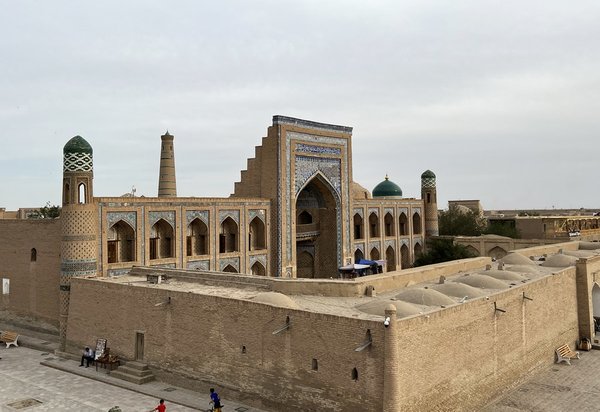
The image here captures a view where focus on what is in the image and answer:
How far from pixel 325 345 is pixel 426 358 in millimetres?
2227

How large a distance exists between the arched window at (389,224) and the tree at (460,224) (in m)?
11.0

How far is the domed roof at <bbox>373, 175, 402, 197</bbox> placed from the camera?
46.5m

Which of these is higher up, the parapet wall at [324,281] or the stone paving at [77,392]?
the parapet wall at [324,281]

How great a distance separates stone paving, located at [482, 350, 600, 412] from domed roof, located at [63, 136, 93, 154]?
51.3 ft

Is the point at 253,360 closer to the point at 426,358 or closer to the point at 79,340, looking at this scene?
the point at 426,358

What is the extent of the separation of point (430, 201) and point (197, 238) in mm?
22790

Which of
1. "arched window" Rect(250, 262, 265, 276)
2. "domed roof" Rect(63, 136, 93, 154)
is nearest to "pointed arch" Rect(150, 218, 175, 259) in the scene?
"domed roof" Rect(63, 136, 93, 154)

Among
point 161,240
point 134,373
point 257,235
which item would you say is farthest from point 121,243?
point 257,235

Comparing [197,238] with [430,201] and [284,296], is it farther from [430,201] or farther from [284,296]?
[430,201]

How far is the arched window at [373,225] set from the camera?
35.5 meters

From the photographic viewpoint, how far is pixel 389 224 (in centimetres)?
3744

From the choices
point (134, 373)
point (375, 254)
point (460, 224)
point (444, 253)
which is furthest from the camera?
point (460, 224)

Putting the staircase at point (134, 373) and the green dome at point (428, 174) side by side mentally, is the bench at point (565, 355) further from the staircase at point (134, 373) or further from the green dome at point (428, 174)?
the green dome at point (428, 174)

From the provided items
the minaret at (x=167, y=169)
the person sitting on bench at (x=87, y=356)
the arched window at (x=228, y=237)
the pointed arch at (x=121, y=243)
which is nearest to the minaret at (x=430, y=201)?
the minaret at (x=167, y=169)
